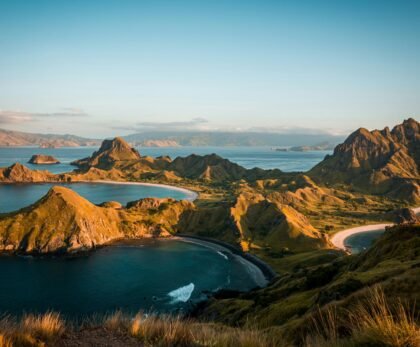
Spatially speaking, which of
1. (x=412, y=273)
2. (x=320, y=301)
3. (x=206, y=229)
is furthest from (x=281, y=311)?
(x=206, y=229)

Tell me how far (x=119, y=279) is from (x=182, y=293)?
21.3 m

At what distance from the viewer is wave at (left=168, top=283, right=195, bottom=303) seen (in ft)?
296

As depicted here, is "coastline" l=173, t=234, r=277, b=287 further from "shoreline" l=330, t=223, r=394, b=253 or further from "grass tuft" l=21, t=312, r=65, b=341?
"grass tuft" l=21, t=312, r=65, b=341

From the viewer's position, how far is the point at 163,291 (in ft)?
314

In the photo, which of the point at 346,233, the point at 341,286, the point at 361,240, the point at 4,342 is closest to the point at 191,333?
the point at 4,342

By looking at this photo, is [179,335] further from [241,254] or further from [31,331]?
[241,254]

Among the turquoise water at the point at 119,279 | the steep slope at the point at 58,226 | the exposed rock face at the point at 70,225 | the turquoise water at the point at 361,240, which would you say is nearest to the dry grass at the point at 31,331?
the turquoise water at the point at 119,279

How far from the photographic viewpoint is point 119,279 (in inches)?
4006

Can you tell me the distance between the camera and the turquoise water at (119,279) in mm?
84812

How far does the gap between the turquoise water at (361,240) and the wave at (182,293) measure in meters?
82.1

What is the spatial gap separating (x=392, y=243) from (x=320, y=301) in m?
28.0

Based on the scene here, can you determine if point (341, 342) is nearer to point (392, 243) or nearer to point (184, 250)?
point (392, 243)

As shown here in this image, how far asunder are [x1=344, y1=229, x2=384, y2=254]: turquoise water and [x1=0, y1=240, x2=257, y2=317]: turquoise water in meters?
61.5

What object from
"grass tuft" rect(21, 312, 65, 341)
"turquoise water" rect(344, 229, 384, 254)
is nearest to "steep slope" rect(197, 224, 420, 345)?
"grass tuft" rect(21, 312, 65, 341)
